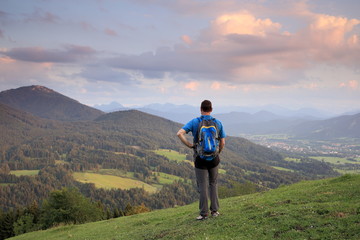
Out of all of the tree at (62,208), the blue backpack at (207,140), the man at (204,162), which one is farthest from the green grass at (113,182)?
the blue backpack at (207,140)

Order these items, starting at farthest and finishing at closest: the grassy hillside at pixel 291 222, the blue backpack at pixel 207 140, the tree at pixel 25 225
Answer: the tree at pixel 25 225, the blue backpack at pixel 207 140, the grassy hillside at pixel 291 222

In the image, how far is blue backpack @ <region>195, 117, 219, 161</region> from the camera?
1246cm

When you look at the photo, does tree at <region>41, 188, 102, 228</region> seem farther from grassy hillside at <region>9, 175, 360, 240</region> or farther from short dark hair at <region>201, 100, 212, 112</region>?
short dark hair at <region>201, 100, 212, 112</region>

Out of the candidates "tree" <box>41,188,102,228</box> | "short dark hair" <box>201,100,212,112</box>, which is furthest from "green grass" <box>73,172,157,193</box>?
"short dark hair" <box>201,100,212,112</box>

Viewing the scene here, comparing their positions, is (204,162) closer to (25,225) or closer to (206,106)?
(206,106)

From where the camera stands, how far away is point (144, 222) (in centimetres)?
2188

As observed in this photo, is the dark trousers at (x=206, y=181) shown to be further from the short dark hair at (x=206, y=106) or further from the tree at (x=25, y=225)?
the tree at (x=25, y=225)

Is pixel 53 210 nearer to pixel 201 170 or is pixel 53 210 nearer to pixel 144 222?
pixel 144 222

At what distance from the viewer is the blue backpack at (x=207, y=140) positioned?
12461mm

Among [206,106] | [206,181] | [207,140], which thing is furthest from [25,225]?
[206,106]

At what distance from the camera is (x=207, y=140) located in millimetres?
12477

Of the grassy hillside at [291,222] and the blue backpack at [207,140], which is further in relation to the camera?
the blue backpack at [207,140]

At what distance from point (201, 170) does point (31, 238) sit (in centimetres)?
2706

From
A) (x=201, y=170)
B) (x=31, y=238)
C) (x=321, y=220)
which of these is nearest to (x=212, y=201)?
(x=201, y=170)
